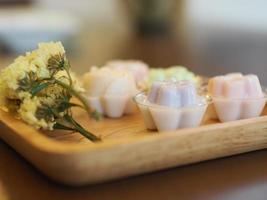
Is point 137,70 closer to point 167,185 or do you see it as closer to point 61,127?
point 61,127

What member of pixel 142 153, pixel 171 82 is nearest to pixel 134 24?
pixel 171 82

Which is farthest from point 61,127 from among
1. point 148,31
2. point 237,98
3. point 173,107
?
point 148,31

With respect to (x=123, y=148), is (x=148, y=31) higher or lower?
lower

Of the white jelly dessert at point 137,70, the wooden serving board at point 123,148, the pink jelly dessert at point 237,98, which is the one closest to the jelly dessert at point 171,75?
the white jelly dessert at point 137,70

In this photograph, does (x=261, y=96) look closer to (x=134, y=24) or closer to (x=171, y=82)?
(x=171, y=82)

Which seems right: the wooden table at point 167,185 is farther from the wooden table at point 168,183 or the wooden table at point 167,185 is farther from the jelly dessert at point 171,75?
the jelly dessert at point 171,75
